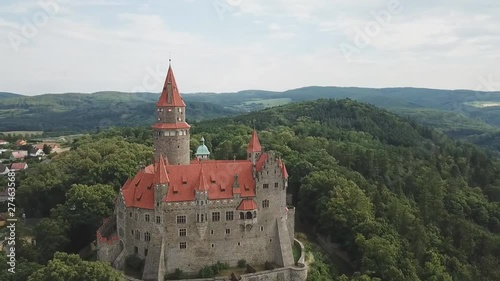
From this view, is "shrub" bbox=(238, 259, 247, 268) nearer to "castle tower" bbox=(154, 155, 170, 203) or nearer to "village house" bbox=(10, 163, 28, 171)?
→ "castle tower" bbox=(154, 155, 170, 203)

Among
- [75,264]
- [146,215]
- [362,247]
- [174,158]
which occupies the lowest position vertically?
[362,247]


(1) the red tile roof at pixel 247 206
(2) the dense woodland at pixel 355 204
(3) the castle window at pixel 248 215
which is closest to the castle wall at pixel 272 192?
(1) the red tile roof at pixel 247 206

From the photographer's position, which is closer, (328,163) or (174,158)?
(174,158)

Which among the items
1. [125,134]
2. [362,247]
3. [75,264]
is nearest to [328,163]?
[362,247]

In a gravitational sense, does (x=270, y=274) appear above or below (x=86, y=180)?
below

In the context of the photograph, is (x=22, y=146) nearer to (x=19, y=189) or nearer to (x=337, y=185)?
(x=19, y=189)

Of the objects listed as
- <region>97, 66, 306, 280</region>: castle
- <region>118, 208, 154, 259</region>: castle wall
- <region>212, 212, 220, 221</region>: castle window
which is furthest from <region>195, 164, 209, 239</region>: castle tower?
<region>118, 208, 154, 259</region>: castle wall

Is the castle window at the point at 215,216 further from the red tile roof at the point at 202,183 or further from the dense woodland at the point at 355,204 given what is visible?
the dense woodland at the point at 355,204
